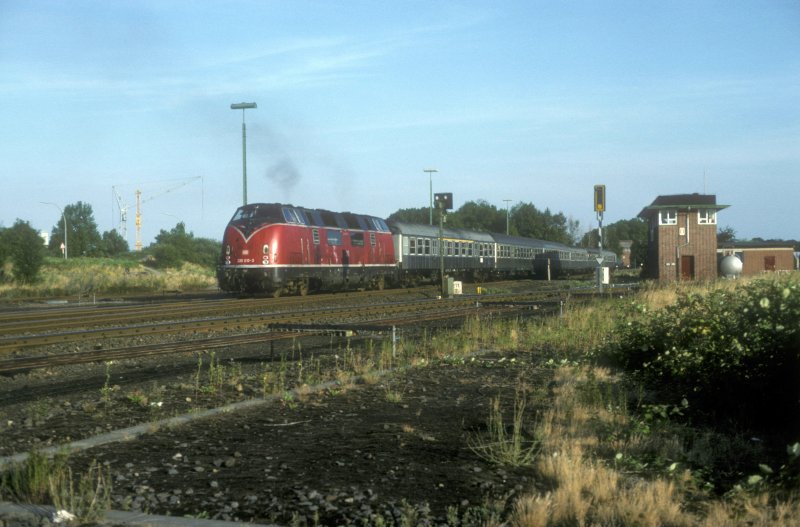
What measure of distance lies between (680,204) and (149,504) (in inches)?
1987

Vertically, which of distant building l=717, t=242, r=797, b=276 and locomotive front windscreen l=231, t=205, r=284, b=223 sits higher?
locomotive front windscreen l=231, t=205, r=284, b=223

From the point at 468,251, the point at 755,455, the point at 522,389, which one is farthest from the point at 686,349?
the point at 468,251

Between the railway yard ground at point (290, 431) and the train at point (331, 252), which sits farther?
the train at point (331, 252)

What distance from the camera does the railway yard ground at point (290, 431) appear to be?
5348 millimetres

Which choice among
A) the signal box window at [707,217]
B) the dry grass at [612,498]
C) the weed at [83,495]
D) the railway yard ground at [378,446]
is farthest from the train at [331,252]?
the weed at [83,495]

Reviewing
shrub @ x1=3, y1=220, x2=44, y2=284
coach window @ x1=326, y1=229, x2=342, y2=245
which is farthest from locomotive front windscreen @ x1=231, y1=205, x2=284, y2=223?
shrub @ x1=3, y1=220, x2=44, y2=284

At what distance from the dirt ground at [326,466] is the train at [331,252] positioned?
19.3 m

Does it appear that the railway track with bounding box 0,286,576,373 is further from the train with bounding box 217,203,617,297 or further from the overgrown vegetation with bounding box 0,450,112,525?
the overgrown vegetation with bounding box 0,450,112,525

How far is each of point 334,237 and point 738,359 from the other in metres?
24.3

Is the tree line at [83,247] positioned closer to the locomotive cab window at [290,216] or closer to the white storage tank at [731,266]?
the locomotive cab window at [290,216]

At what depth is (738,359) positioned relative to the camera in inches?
337

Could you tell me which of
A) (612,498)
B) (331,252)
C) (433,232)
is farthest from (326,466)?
(433,232)

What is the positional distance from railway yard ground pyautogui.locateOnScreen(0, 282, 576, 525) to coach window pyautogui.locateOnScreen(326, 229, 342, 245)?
59.8 feet

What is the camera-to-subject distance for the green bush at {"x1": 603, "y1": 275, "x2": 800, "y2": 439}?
8.10 m
